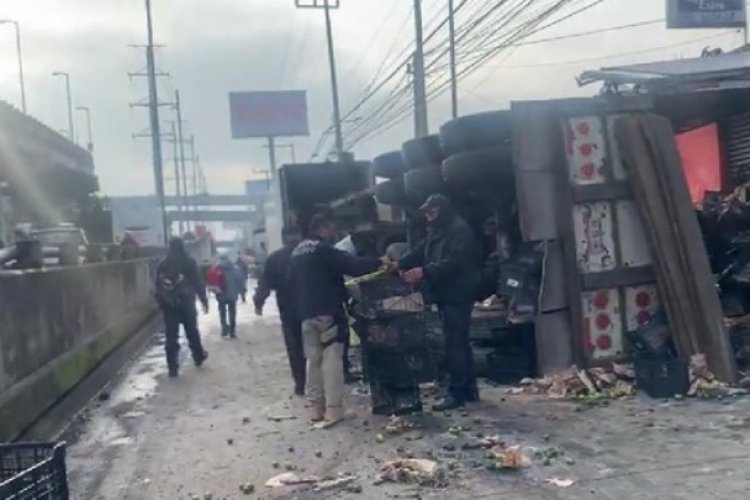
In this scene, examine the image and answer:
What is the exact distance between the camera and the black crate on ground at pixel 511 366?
9.42 meters

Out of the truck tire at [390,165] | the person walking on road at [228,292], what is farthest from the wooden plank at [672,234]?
the person walking on road at [228,292]

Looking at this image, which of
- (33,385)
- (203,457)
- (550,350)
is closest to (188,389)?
(33,385)

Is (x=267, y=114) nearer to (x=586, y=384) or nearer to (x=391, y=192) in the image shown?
(x=391, y=192)

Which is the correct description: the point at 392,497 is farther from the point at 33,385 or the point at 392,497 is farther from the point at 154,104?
the point at 154,104

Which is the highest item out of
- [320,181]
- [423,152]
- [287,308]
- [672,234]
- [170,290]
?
[320,181]

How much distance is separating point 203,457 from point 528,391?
3.31 m

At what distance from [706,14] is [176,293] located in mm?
17049

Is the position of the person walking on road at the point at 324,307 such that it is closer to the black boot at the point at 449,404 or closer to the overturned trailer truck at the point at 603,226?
the black boot at the point at 449,404

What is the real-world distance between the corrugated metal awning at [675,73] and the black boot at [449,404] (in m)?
3.98

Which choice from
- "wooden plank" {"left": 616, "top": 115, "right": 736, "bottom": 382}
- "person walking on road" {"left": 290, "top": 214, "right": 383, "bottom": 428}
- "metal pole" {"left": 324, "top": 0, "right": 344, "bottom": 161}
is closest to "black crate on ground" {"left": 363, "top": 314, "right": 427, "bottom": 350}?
"person walking on road" {"left": 290, "top": 214, "right": 383, "bottom": 428}

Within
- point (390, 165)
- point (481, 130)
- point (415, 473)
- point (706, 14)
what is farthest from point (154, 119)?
point (415, 473)

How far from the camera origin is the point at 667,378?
26.4 feet

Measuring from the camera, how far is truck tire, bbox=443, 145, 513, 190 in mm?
9617

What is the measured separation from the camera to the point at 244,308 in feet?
88.7
